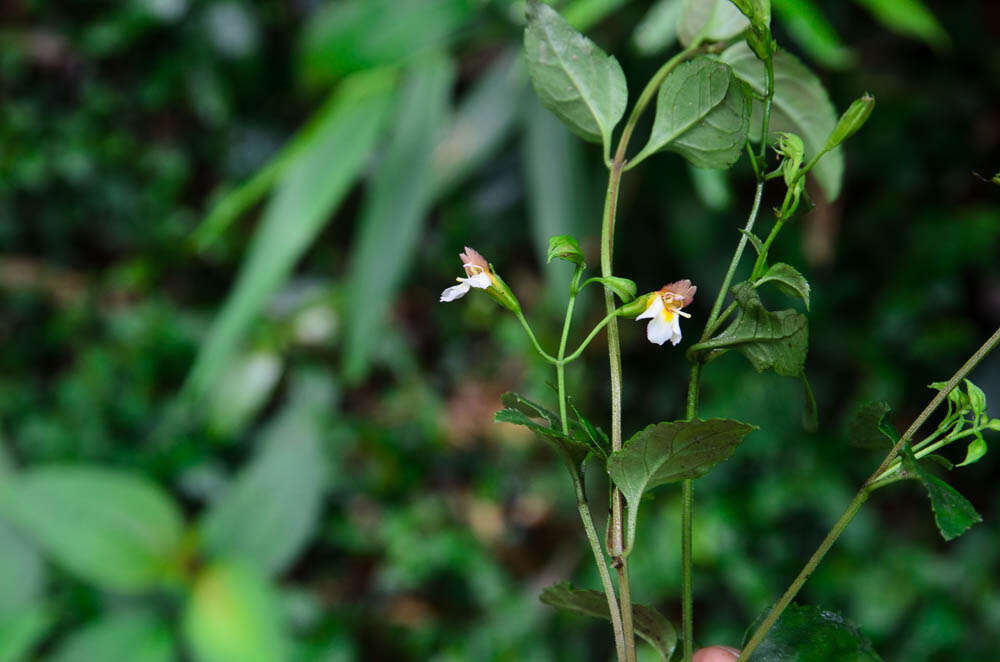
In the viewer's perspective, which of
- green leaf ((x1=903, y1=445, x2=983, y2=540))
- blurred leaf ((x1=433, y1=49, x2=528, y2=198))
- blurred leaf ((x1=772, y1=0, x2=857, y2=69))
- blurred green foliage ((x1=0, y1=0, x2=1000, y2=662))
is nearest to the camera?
green leaf ((x1=903, y1=445, x2=983, y2=540))

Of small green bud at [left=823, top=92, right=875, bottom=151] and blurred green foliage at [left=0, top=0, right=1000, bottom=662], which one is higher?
small green bud at [left=823, top=92, right=875, bottom=151]

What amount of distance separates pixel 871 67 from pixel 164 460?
3.82ft

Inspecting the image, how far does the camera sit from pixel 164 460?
50.7 inches

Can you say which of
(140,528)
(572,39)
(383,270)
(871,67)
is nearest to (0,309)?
(140,528)

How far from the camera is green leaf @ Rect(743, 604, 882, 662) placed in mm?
195

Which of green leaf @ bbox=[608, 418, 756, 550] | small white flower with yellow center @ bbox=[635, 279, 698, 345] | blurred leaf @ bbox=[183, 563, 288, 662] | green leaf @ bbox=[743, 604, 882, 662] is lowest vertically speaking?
blurred leaf @ bbox=[183, 563, 288, 662]

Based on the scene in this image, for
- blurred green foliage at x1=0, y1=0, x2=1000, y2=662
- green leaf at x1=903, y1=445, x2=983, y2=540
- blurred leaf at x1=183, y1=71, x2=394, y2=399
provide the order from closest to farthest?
green leaf at x1=903, y1=445, x2=983, y2=540
blurred leaf at x1=183, y1=71, x2=394, y2=399
blurred green foliage at x1=0, y1=0, x2=1000, y2=662

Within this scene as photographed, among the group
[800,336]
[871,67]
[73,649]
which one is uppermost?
[800,336]

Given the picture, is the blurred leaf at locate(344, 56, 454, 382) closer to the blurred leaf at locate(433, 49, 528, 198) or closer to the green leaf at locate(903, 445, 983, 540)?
the blurred leaf at locate(433, 49, 528, 198)

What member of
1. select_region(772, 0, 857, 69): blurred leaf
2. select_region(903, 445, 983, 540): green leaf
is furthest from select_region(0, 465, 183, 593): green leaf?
select_region(903, 445, 983, 540): green leaf

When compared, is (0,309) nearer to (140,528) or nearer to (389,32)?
(140,528)

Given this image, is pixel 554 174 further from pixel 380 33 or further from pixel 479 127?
pixel 380 33

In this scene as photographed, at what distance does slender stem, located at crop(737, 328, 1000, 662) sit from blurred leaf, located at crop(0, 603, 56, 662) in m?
0.95

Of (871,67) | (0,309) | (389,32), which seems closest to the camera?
(389,32)
